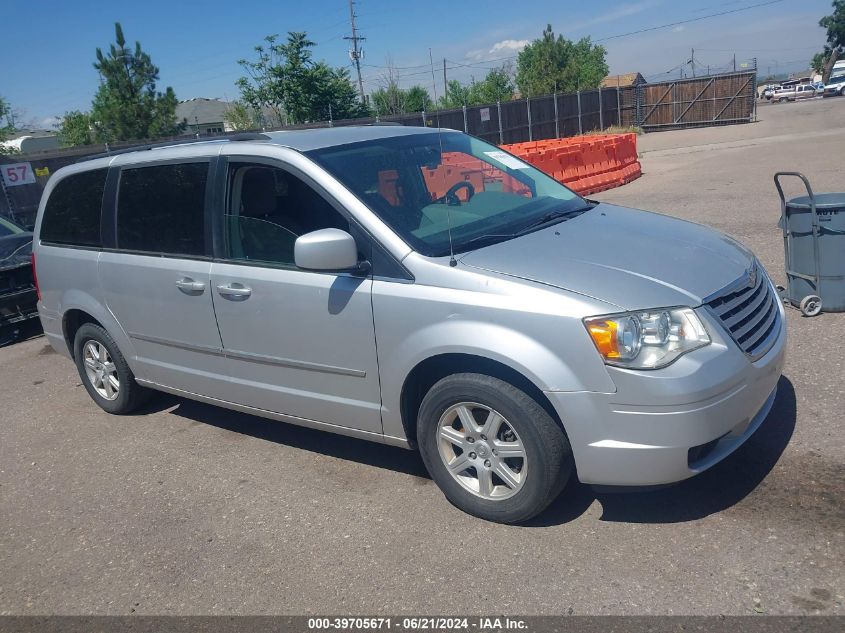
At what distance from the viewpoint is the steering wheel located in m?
4.06

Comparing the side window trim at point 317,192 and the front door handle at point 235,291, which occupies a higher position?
the side window trim at point 317,192

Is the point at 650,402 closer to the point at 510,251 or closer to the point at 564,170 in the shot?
the point at 510,251

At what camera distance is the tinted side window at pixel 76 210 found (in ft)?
16.9

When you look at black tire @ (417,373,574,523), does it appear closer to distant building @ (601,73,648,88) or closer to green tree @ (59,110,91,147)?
green tree @ (59,110,91,147)

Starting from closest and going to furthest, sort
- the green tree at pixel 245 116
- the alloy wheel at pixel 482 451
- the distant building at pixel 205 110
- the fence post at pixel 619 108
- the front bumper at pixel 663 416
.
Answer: the front bumper at pixel 663 416 → the alloy wheel at pixel 482 451 → the fence post at pixel 619 108 → the green tree at pixel 245 116 → the distant building at pixel 205 110

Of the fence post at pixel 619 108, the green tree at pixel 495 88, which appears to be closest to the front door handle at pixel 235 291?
the fence post at pixel 619 108

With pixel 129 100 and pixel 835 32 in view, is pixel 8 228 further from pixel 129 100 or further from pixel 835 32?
pixel 835 32

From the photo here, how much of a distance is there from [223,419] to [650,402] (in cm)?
349

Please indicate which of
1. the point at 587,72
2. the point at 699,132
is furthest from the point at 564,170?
the point at 587,72

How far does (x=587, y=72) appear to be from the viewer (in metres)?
60.5

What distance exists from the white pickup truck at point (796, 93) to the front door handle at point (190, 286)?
74.3m

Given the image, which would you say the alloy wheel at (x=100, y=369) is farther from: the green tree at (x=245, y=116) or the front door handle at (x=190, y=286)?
the green tree at (x=245, y=116)

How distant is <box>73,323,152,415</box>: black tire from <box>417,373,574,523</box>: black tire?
2.76 meters

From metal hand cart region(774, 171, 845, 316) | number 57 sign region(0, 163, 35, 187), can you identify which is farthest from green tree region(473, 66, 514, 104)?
metal hand cart region(774, 171, 845, 316)
